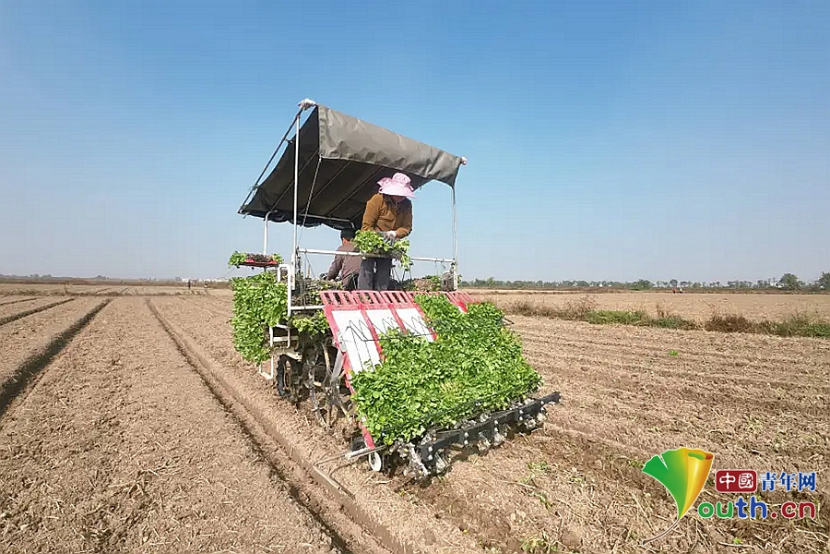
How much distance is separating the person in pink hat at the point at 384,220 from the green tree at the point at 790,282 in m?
95.8

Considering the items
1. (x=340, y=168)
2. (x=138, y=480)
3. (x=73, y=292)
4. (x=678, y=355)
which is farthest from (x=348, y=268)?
(x=73, y=292)

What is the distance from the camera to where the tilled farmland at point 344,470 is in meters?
3.04

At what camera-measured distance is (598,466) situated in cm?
423

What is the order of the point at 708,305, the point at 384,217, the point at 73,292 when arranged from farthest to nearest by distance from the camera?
1. the point at 73,292
2. the point at 708,305
3. the point at 384,217

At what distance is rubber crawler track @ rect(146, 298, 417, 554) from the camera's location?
121 inches

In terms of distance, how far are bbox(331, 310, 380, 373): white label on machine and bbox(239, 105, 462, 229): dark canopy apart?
72.3 inches

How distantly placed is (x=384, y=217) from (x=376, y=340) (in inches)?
89.4

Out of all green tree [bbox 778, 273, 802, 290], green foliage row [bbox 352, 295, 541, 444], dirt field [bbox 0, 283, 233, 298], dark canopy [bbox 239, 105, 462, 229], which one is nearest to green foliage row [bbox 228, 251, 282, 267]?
dark canopy [bbox 239, 105, 462, 229]

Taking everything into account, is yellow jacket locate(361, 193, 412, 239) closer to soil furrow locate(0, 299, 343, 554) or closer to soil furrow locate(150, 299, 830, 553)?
soil furrow locate(150, 299, 830, 553)

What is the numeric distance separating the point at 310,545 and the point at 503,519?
1549mm

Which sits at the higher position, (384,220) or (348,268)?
(384,220)

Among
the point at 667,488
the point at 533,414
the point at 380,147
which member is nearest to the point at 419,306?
the point at 533,414

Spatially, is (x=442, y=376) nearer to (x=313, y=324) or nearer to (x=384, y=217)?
(x=313, y=324)

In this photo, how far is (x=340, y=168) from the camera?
258 inches
